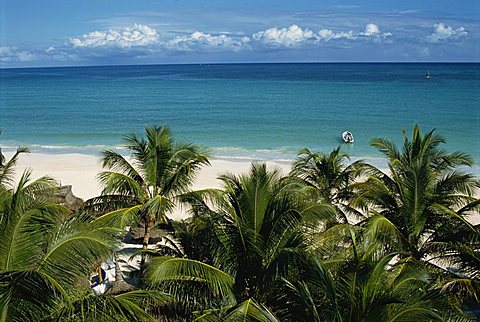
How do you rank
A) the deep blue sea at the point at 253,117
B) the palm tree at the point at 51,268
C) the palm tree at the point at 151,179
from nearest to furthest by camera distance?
1. the palm tree at the point at 51,268
2. the palm tree at the point at 151,179
3. the deep blue sea at the point at 253,117

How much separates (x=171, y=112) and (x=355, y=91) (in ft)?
91.9

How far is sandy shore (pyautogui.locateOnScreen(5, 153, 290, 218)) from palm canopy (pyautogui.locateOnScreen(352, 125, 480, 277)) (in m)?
9.90

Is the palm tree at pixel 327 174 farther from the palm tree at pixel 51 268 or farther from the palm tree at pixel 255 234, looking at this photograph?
the palm tree at pixel 51 268

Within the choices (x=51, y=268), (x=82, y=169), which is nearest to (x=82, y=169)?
(x=82, y=169)

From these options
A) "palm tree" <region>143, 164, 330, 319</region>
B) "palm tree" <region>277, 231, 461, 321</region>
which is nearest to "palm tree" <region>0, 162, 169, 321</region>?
"palm tree" <region>143, 164, 330, 319</region>

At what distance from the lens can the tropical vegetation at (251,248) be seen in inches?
247

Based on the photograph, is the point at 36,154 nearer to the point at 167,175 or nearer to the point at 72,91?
the point at 167,175

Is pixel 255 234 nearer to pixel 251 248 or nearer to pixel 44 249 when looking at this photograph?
pixel 251 248

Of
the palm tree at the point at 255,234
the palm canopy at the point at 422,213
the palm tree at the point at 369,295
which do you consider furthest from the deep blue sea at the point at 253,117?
the palm tree at the point at 369,295

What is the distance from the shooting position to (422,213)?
35.0 ft

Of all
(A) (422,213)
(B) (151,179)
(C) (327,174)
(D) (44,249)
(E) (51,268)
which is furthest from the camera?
(C) (327,174)

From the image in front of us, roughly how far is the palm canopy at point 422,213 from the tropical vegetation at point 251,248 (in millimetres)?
28

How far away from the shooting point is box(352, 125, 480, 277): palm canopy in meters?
10.0

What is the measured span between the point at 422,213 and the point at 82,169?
19.5 m
